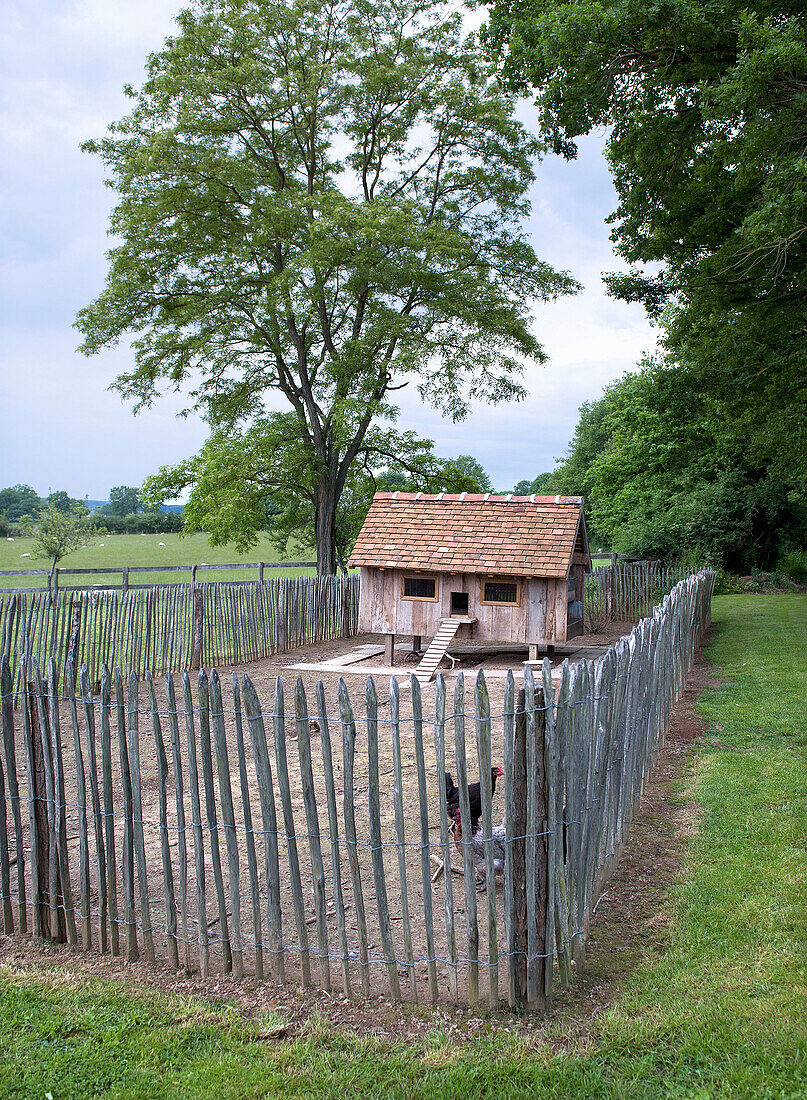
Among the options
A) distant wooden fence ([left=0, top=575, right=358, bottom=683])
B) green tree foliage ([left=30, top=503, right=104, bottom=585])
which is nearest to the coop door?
distant wooden fence ([left=0, top=575, right=358, bottom=683])

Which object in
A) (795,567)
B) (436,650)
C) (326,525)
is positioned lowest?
(436,650)

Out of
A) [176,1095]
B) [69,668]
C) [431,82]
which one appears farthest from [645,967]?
[431,82]

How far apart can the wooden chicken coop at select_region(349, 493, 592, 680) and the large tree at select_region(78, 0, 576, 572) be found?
680 cm

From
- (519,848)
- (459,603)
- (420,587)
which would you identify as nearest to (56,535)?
(420,587)

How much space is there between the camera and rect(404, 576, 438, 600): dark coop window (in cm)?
1722

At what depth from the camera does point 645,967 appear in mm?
4465

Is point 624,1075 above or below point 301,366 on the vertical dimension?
below

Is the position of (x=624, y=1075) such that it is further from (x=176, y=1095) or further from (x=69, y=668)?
(x=69, y=668)

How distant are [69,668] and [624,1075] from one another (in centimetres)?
396

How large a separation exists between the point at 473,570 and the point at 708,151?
950cm

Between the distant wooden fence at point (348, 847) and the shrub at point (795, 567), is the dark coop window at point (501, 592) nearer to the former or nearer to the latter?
the distant wooden fence at point (348, 847)

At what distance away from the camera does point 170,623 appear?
1501cm

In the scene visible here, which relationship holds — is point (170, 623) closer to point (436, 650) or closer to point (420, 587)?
point (436, 650)

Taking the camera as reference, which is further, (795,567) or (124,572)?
(795,567)
